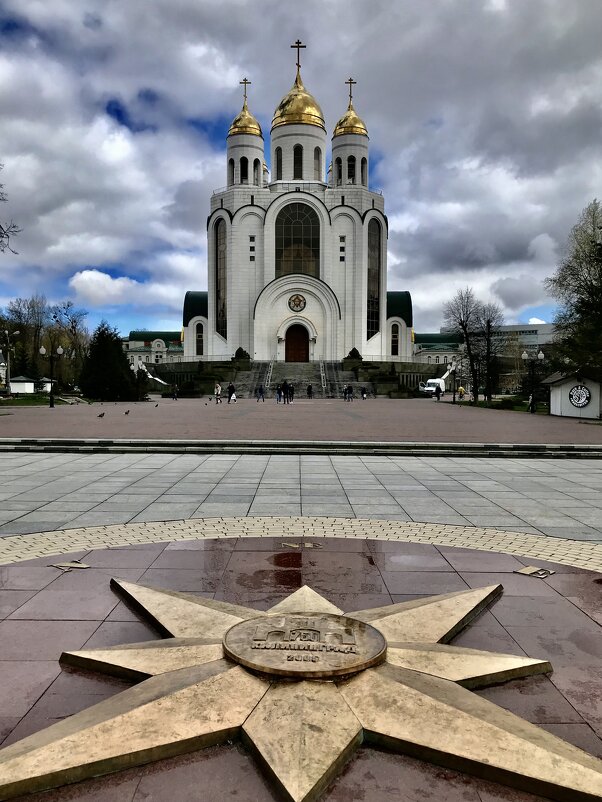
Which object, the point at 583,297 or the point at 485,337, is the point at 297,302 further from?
the point at 583,297

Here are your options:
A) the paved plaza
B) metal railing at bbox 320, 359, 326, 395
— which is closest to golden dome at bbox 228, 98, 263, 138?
metal railing at bbox 320, 359, 326, 395

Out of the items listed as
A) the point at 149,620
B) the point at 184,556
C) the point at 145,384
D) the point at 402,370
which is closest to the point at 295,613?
the point at 149,620

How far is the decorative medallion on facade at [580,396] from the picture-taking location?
28328mm

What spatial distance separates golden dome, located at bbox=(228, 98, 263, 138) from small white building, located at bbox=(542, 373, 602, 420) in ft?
153

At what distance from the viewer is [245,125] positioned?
→ 64000 mm

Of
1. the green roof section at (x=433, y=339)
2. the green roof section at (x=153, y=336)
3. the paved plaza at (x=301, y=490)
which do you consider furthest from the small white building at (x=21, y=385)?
the green roof section at (x=433, y=339)

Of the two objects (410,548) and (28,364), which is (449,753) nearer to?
(410,548)

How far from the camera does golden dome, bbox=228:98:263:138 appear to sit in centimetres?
6394

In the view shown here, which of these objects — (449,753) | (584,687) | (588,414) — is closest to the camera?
(449,753)

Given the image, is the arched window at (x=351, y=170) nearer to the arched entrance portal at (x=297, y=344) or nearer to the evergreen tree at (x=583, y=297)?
the arched entrance portal at (x=297, y=344)

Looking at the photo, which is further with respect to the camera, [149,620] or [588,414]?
[588,414]

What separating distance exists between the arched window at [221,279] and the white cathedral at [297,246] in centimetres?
11

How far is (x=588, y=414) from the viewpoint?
2817 centimetres

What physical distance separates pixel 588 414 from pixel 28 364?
6059 centimetres
